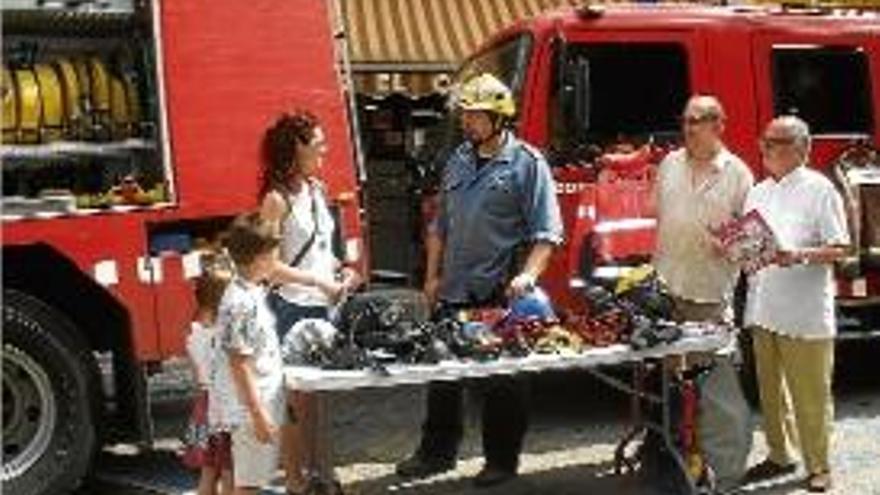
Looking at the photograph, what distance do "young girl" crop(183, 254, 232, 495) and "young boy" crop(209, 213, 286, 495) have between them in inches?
4.5

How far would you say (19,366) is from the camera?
7.04 m

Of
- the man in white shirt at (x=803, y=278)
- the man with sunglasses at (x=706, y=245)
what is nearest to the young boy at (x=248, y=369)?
the man with sunglasses at (x=706, y=245)

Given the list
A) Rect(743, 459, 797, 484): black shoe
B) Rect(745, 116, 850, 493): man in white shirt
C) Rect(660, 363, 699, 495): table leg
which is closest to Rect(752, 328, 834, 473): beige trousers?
Rect(745, 116, 850, 493): man in white shirt

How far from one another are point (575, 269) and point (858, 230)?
5.72ft

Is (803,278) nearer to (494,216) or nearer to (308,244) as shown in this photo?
(494,216)

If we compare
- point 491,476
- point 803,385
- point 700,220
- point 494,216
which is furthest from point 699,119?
point 491,476

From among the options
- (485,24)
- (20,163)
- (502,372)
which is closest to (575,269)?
(502,372)

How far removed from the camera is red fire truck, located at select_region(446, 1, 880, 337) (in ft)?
28.0

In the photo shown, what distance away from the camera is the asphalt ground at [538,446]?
7520 mm

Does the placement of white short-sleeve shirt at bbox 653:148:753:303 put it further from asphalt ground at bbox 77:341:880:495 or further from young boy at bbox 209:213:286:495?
young boy at bbox 209:213:286:495

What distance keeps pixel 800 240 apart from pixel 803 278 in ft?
0.60

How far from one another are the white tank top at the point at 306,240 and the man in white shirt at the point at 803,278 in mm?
1979

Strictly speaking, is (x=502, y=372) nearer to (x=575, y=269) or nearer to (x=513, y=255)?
(x=513, y=255)

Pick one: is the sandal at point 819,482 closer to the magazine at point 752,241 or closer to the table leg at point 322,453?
the magazine at point 752,241
